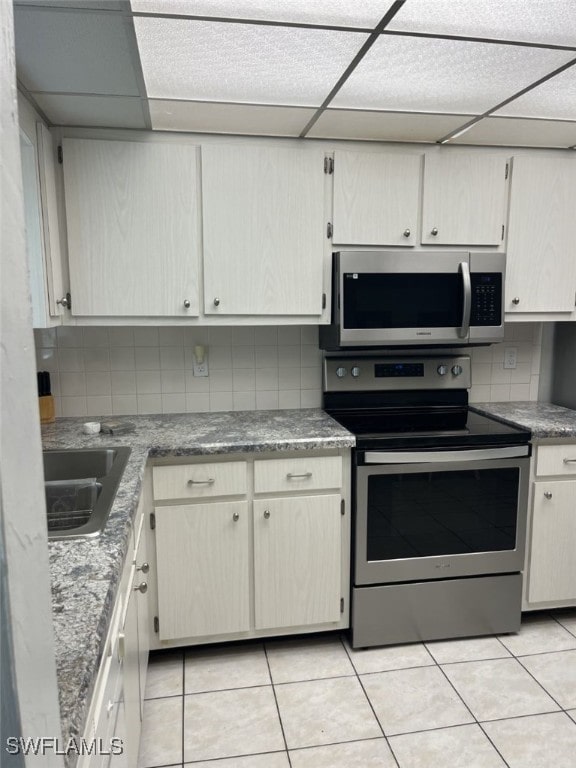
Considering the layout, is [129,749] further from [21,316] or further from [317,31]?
[317,31]

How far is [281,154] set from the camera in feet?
7.13

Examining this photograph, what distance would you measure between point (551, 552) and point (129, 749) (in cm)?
188

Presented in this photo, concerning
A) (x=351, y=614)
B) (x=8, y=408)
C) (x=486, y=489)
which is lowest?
(x=351, y=614)

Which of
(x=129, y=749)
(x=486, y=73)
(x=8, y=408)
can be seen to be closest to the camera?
(x=8, y=408)

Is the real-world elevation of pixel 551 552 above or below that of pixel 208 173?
below

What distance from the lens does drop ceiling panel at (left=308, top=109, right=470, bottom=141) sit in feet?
6.49

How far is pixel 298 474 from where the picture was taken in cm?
208

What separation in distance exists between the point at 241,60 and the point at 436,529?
1.84 m

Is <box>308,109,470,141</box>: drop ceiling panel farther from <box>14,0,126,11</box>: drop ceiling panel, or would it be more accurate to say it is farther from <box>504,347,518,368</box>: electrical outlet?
<box>504,347,518,368</box>: electrical outlet

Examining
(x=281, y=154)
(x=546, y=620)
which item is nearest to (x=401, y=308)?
(x=281, y=154)

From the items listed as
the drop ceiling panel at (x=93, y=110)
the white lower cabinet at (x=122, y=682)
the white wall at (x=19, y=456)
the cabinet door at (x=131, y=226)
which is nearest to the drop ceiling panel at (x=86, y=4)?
the drop ceiling panel at (x=93, y=110)

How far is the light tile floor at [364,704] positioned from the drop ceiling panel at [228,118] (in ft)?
7.00

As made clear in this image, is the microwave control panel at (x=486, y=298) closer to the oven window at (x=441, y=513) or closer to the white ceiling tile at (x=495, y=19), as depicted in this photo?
the oven window at (x=441, y=513)

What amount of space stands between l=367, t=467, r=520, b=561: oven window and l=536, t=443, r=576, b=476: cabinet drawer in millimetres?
140
